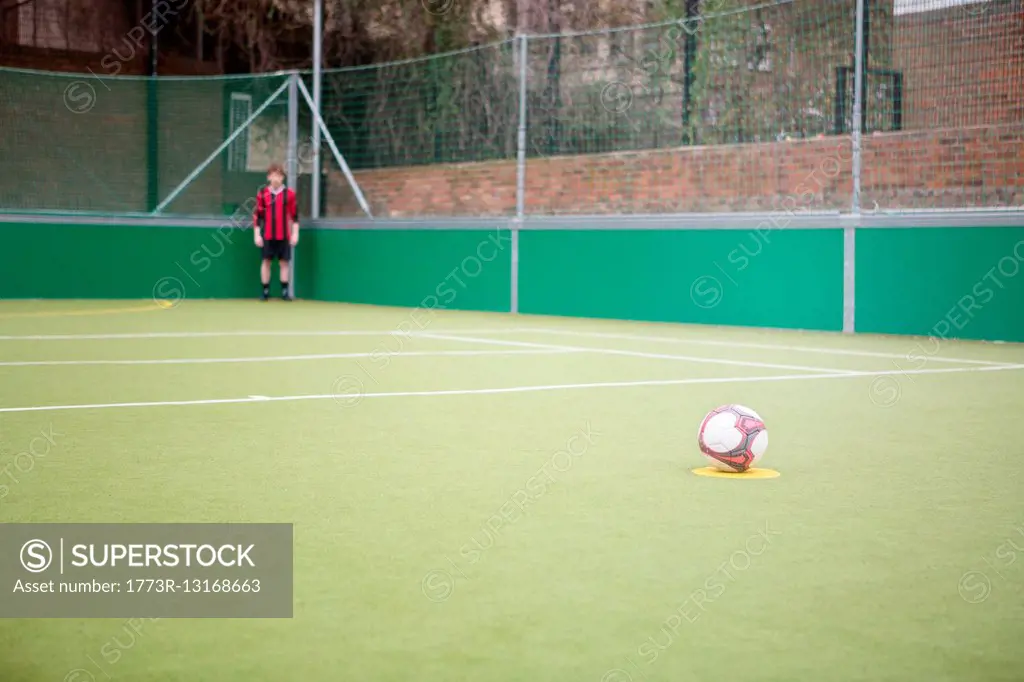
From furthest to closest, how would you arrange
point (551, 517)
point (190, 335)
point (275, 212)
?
point (275, 212)
point (190, 335)
point (551, 517)

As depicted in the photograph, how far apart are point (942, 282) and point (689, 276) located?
111 inches

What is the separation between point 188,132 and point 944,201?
34.5 ft

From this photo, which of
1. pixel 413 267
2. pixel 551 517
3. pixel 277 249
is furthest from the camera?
pixel 277 249

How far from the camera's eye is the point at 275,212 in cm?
1830

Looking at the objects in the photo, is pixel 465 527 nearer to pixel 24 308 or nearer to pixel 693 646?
pixel 693 646

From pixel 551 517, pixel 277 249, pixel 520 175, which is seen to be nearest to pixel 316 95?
pixel 277 249

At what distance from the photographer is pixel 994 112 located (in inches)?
454

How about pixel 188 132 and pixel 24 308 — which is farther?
pixel 188 132

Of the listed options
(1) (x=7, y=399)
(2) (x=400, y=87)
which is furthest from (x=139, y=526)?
(2) (x=400, y=87)

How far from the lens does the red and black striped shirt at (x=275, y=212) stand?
18219 millimetres

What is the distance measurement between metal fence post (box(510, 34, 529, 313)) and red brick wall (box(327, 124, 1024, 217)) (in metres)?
0.15

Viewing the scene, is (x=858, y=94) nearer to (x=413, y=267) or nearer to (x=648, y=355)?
(x=648, y=355)

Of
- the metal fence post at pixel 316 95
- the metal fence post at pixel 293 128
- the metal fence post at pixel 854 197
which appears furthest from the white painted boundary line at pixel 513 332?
the metal fence post at pixel 293 128

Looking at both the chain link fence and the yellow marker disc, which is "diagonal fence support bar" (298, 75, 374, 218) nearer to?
the chain link fence
